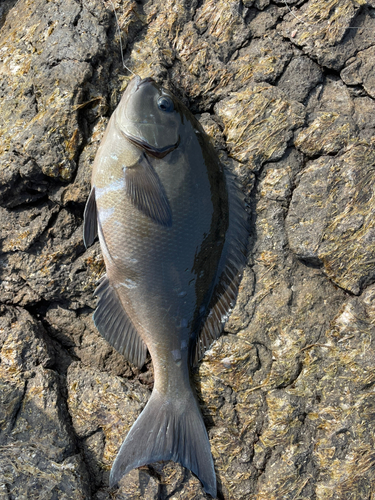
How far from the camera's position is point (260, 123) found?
2.68 m

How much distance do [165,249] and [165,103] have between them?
893 mm

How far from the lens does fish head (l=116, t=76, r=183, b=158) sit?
7.76 ft

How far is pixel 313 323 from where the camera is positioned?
8.29 ft

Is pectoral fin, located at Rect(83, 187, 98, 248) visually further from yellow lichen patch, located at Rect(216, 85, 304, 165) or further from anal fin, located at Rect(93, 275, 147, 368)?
yellow lichen patch, located at Rect(216, 85, 304, 165)

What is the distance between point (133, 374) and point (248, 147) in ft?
5.78

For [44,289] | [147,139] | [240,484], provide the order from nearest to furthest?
[147,139] < [240,484] < [44,289]

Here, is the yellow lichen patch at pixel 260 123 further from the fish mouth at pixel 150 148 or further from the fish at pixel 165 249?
the fish mouth at pixel 150 148

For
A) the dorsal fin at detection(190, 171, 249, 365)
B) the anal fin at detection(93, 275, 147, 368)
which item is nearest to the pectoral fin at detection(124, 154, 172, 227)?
the dorsal fin at detection(190, 171, 249, 365)

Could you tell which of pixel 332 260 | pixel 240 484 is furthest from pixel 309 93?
pixel 240 484

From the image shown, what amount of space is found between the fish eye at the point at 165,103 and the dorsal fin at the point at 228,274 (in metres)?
0.55

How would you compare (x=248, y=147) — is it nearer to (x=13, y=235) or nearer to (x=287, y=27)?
(x=287, y=27)

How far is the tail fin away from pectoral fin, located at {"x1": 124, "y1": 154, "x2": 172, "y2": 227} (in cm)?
114

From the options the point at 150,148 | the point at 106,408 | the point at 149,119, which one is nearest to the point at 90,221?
the point at 150,148

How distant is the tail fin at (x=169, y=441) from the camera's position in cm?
235
